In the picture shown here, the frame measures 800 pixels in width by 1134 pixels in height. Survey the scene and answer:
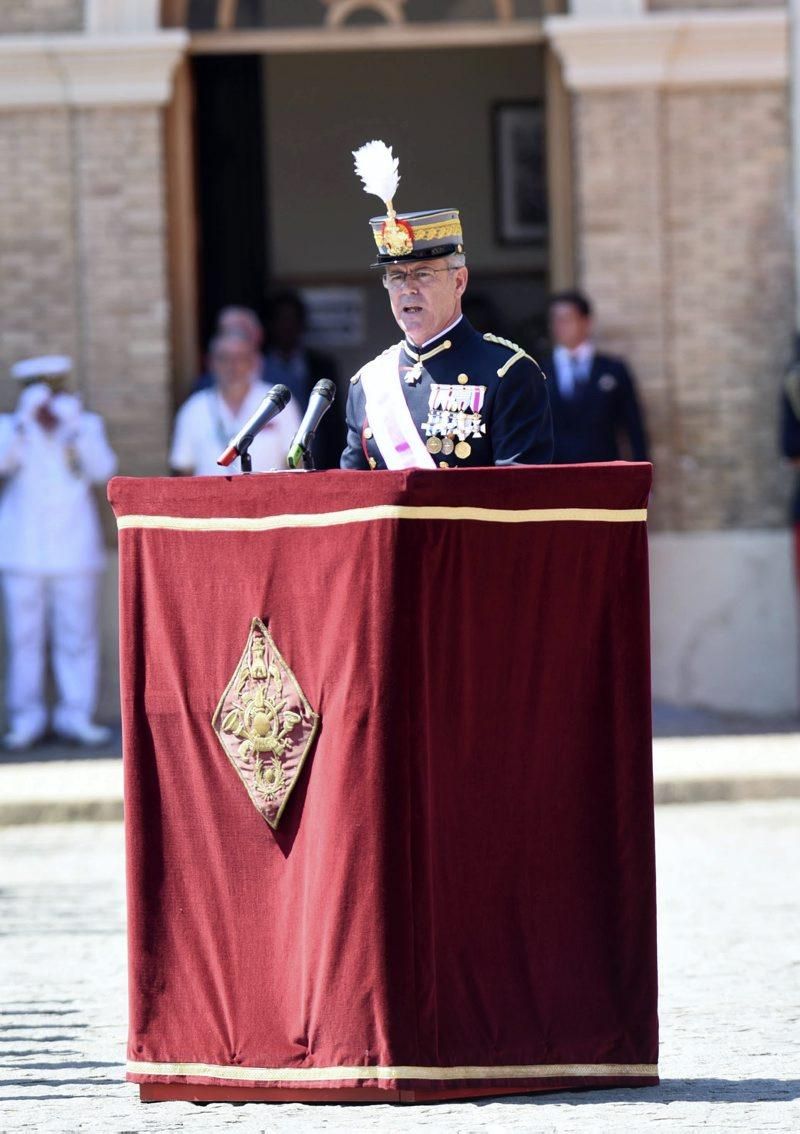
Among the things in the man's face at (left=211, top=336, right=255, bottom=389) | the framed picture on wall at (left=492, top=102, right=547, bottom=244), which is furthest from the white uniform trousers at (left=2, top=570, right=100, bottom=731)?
the framed picture on wall at (left=492, top=102, right=547, bottom=244)

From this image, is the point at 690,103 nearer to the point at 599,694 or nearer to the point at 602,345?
the point at 602,345

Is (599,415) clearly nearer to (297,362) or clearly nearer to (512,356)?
(297,362)

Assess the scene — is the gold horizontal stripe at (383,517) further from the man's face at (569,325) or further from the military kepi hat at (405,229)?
the man's face at (569,325)

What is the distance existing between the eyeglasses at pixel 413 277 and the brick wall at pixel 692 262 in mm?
7819

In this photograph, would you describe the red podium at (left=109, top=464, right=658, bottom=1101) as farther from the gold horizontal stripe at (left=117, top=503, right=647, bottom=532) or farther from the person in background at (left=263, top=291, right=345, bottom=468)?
the person in background at (left=263, top=291, right=345, bottom=468)

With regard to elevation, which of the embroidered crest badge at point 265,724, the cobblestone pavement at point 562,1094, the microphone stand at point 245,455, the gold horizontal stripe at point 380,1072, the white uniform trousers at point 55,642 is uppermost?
the microphone stand at point 245,455

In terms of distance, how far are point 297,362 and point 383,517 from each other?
8959 mm

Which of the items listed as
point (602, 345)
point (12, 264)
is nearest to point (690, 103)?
point (602, 345)

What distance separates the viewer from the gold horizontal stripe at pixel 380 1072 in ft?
16.6

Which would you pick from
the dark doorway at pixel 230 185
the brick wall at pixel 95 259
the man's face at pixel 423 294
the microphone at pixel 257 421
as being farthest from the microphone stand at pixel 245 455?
the dark doorway at pixel 230 185

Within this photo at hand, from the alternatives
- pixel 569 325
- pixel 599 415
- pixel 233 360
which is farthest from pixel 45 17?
pixel 599 415

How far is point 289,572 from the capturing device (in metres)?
5.21

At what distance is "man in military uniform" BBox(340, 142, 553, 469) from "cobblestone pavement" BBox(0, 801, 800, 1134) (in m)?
1.54

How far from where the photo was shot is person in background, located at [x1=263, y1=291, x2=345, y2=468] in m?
13.6
